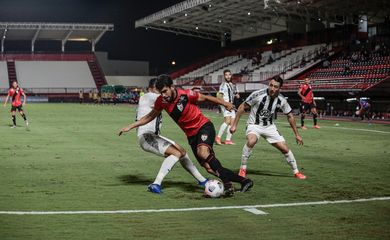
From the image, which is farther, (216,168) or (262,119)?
(262,119)

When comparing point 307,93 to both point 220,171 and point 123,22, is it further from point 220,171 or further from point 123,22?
point 123,22

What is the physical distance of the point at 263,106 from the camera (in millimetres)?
11070

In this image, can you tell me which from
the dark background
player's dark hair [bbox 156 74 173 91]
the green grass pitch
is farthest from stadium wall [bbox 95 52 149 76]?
player's dark hair [bbox 156 74 173 91]

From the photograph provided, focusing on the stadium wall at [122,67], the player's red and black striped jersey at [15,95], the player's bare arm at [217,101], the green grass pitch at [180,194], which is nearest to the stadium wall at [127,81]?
the stadium wall at [122,67]

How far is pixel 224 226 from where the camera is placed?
23.4 feet

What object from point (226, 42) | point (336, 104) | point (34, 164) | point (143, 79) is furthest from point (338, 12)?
point (34, 164)

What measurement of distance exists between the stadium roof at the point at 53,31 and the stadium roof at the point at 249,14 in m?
8.16

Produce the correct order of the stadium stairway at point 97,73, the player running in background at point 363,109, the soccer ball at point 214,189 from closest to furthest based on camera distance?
the soccer ball at point 214,189 < the player running in background at point 363,109 < the stadium stairway at point 97,73

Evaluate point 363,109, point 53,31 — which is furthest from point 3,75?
point 363,109

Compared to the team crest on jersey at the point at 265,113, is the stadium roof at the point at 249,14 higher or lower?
higher

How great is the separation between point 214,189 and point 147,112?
2.21 metres

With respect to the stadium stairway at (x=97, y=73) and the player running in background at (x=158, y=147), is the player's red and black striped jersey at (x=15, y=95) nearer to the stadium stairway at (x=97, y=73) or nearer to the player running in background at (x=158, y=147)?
the player running in background at (x=158, y=147)

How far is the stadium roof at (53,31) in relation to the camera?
243 feet

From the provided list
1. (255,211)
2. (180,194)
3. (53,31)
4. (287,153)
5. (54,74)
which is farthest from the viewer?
(53,31)
